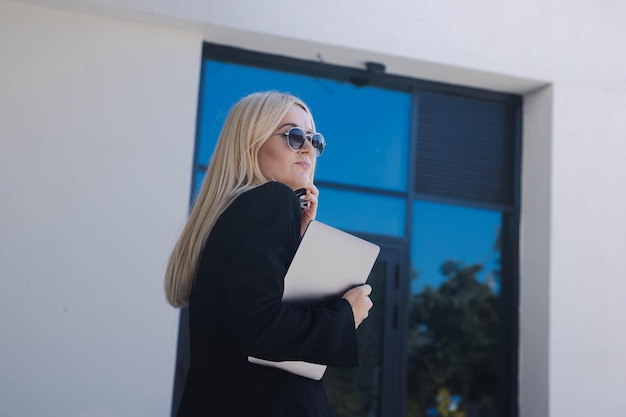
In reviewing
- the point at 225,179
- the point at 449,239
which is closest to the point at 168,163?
the point at 449,239

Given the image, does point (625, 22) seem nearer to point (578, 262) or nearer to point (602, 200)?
point (602, 200)

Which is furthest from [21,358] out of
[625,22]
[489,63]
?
[625,22]

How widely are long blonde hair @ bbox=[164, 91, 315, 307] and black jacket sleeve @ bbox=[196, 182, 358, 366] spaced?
12 centimetres

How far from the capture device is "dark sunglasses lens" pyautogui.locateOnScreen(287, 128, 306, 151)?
7.19ft

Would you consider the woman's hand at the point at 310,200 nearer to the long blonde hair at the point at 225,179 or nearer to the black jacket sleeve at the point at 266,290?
the long blonde hair at the point at 225,179

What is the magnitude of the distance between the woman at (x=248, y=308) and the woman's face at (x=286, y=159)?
0.28 feet

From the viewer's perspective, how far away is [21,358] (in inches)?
195

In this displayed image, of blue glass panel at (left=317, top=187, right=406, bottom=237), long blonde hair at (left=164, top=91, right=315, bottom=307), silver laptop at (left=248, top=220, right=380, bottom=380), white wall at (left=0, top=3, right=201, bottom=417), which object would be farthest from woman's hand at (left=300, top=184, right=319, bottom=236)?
blue glass panel at (left=317, top=187, right=406, bottom=237)

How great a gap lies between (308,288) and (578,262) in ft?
15.5

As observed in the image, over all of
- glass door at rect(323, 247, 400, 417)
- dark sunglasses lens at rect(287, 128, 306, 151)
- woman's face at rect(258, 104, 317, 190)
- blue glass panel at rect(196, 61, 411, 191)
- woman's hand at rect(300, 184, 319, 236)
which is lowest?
glass door at rect(323, 247, 400, 417)

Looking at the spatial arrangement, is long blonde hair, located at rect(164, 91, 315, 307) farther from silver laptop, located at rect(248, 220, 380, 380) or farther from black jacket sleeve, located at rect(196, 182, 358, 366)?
silver laptop, located at rect(248, 220, 380, 380)

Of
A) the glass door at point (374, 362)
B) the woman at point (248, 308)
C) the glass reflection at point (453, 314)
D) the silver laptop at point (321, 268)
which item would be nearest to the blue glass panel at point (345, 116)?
the glass reflection at point (453, 314)

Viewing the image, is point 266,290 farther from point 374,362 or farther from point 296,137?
point 374,362

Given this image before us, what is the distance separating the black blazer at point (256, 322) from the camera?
176 cm
